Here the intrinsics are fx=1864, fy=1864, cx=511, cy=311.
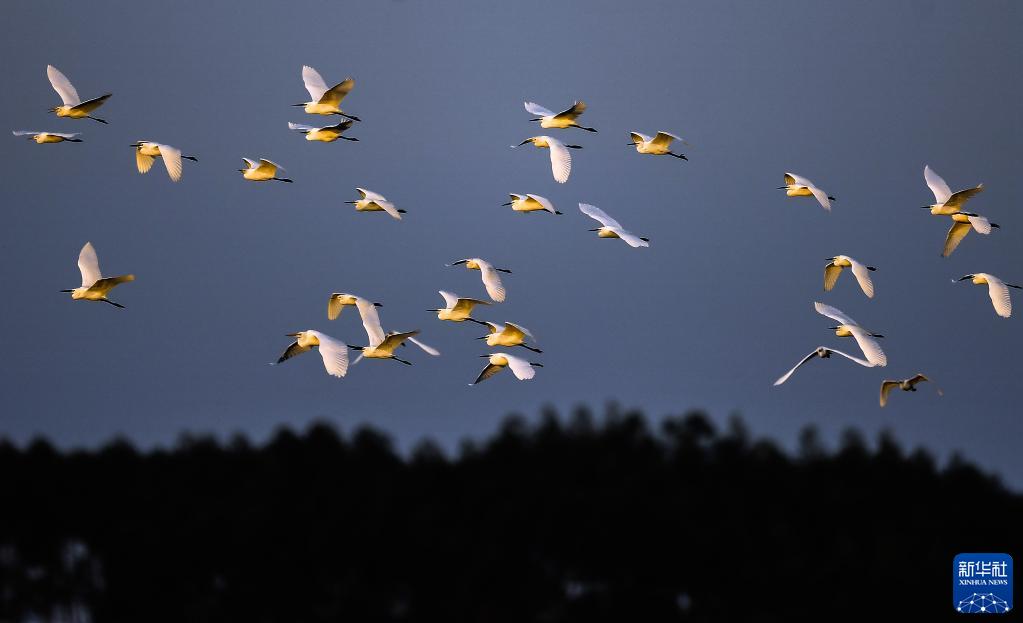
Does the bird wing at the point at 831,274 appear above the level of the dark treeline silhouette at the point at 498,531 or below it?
above

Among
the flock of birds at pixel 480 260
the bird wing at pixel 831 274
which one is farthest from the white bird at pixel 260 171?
the bird wing at pixel 831 274

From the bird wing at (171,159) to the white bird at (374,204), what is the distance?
141 inches

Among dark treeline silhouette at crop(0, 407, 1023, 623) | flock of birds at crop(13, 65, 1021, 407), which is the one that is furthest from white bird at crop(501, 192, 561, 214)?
dark treeline silhouette at crop(0, 407, 1023, 623)

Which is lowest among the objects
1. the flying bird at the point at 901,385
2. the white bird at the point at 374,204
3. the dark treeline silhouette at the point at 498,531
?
the dark treeline silhouette at the point at 498,531

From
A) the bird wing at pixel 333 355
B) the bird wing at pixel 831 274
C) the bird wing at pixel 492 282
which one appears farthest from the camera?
the bird wing at pixel 831 274

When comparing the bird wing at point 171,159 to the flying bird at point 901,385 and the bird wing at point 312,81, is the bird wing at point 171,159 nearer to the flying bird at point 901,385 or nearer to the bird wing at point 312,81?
the bird wing at point 312,81

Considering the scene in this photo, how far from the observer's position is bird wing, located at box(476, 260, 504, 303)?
109 feet

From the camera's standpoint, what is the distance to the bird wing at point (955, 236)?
35.8 meters

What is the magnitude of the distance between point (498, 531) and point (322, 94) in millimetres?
29129

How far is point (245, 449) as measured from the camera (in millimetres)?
70500

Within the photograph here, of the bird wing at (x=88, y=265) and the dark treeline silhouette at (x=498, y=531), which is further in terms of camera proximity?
the dark treeline silhouette at (x=498, y=531)

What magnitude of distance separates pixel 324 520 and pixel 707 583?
41.6ft

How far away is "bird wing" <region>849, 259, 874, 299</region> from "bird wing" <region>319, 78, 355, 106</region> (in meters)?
9.70

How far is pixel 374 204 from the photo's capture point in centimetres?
3603
